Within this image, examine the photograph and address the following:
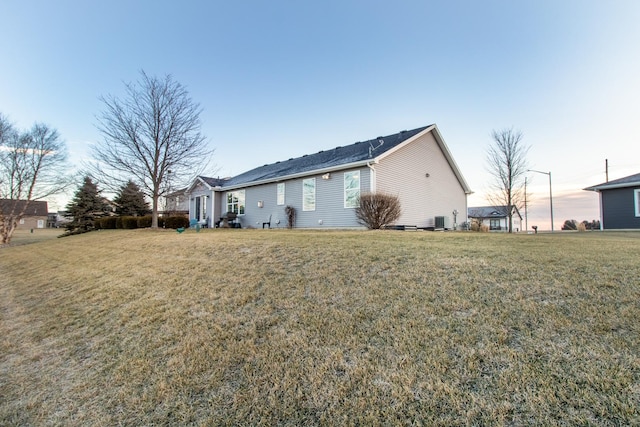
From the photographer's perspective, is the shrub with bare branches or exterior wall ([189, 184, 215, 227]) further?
exterior wall ([189, 184, 215, 227])

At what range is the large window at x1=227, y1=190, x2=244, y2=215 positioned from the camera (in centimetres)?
1948

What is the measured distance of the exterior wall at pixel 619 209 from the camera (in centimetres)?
1559

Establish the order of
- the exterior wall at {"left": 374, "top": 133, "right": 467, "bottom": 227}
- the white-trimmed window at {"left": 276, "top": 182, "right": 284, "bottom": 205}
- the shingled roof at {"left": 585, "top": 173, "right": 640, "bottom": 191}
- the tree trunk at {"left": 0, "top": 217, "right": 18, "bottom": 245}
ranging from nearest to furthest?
the exterior wall at {"left": 374, "top": 133, "right": 467, "bottom": 227} < the shingled roof at {"left": 585, "top": 173, "right": 640, "bottom": 191} < the white-trimmed window at {"left": 276, "top": 182, "right": 284, "bottom": 205} < the tree trunk at {"left": 0, "top": 217, "right": 18, "bottom": 245}

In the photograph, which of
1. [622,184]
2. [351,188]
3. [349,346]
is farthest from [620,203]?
[349,346]

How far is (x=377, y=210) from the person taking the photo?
11.8m

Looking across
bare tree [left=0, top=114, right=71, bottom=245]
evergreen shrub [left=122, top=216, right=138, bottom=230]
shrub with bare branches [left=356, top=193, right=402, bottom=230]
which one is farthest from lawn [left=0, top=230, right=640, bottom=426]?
bare tree [left=0, top=114, right=71, bottom=245]

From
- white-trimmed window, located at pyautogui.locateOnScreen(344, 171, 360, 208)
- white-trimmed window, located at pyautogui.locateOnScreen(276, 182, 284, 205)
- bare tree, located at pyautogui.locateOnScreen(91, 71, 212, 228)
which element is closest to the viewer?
white-trimmed window, located at pyautogui.locateOnScreen(344, 171, 360, 208)

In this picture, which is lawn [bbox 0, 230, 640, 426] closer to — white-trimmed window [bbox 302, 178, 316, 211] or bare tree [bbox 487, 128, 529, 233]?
white-trimmed window [bbox 302, 178, 316, 211]

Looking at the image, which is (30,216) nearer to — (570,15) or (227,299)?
(227,299)

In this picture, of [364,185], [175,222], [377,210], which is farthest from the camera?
[175,222]

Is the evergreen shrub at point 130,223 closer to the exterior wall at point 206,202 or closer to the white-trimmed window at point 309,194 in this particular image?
the exterior wall at point 206,202

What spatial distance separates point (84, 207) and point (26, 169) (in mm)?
4988

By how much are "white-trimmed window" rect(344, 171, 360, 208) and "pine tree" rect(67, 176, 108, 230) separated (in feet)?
75.7

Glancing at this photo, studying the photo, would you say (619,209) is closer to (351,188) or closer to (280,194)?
(351,188)
